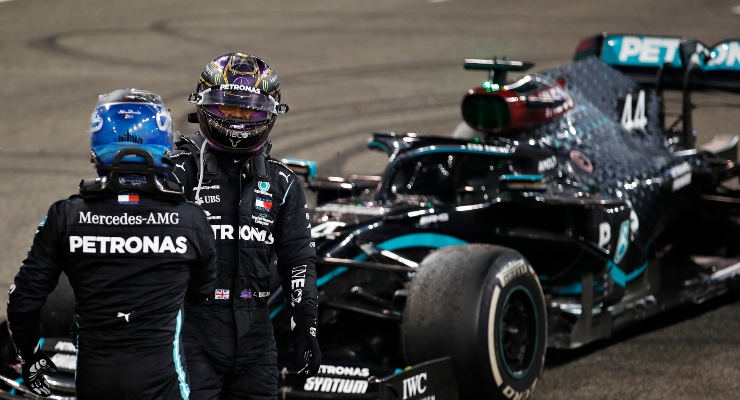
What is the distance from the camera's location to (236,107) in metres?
4.43

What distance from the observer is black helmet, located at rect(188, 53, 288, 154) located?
4.42 m

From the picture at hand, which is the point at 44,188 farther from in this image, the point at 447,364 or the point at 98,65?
the point at 447,364

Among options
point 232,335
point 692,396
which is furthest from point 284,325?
point 692,396

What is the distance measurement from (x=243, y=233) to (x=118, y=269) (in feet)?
2.12

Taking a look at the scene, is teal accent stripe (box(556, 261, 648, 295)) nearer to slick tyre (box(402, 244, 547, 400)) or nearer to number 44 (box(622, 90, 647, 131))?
slick tyre (box(402, 244, 547, 400))

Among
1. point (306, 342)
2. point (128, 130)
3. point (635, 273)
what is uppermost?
point (128, 130)

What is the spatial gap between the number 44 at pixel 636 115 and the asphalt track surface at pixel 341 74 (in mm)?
1365

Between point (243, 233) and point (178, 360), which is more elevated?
point (243, 233)

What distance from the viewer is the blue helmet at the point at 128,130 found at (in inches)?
151

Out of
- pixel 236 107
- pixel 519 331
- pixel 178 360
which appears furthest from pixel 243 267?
pixel 519 331

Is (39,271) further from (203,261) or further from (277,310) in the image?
(277,310)

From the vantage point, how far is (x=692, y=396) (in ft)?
20.2

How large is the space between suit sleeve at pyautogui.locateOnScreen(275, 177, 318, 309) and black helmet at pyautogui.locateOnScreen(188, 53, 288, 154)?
24 centimetres

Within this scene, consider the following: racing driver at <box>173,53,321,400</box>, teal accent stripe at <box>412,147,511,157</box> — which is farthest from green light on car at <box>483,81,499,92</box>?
racing driver at <box>173,53,321,400</box>
